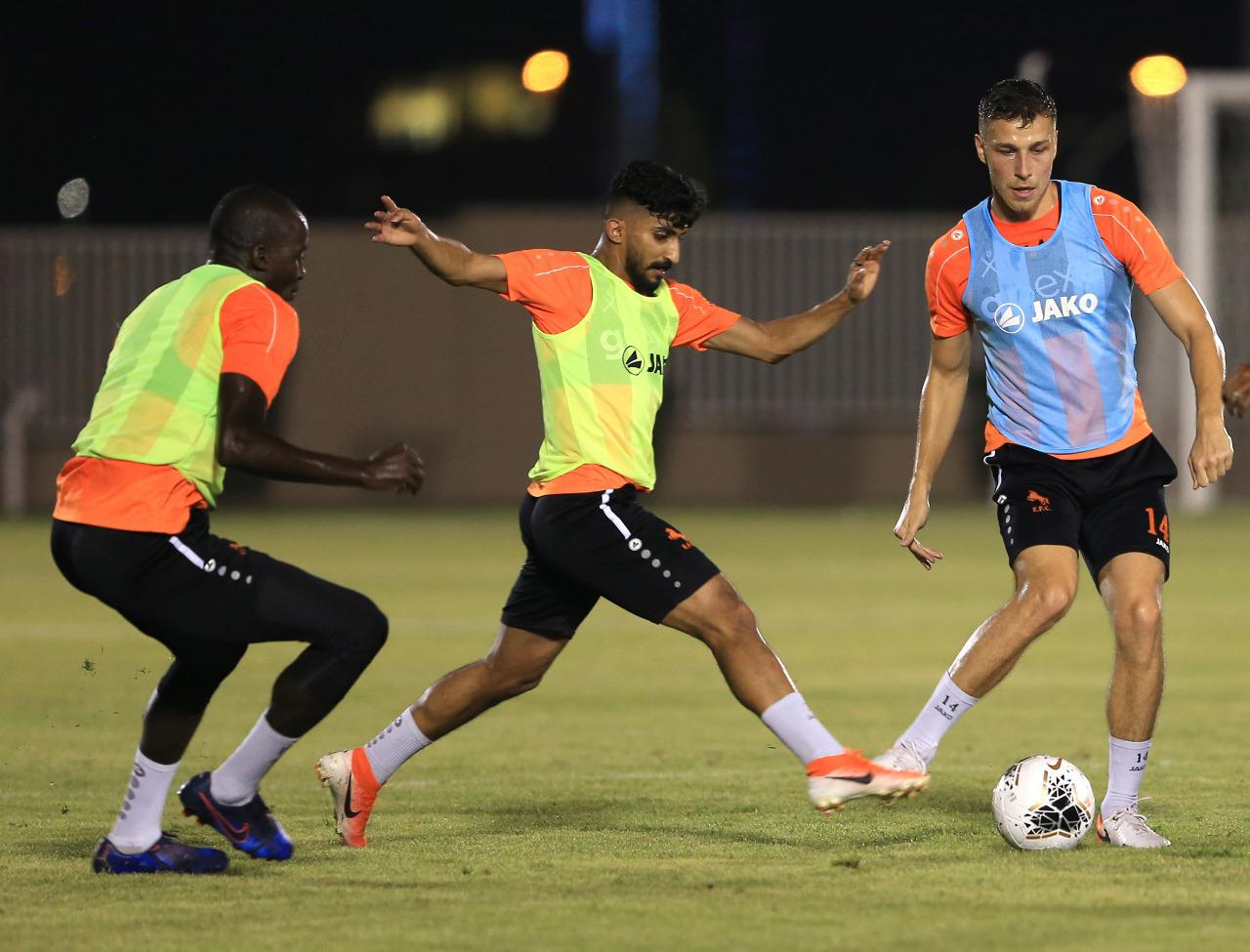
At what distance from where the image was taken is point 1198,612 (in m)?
14.9

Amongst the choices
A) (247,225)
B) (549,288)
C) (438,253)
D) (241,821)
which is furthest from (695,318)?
(241,821)

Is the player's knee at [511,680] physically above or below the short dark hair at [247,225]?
below

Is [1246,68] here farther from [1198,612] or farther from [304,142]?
[1198,612]

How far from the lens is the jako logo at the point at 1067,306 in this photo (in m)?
7.13

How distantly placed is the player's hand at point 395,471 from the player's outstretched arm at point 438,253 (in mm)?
791

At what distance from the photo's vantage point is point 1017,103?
7023mm

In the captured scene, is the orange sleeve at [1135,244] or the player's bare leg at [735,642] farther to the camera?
the orange sleeve at [1135,244]

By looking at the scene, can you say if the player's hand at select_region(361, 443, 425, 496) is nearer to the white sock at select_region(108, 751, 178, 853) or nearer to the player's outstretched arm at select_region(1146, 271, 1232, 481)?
the white sock at select_region(108, 751, 178, 853)

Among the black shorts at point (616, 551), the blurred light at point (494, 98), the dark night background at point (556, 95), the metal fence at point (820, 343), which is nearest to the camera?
the black shorts at point (616, 551)

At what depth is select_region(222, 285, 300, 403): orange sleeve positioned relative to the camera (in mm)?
6297

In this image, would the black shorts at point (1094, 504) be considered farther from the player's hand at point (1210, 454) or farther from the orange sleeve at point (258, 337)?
the orange sleeve at point (258, 337)

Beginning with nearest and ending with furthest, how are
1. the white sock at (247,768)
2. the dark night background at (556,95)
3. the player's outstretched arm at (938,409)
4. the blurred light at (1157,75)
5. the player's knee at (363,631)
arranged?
the player's knee at (363,631) < the white sock at (247,768) < the player's outstretched arm at (938,409) < the blurred light at (1157,75) < the dark night background at (556,95)

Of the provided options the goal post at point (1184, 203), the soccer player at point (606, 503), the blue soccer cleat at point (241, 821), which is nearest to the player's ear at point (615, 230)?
the soccer player at point (606, 503)

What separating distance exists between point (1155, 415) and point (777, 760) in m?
16.9
